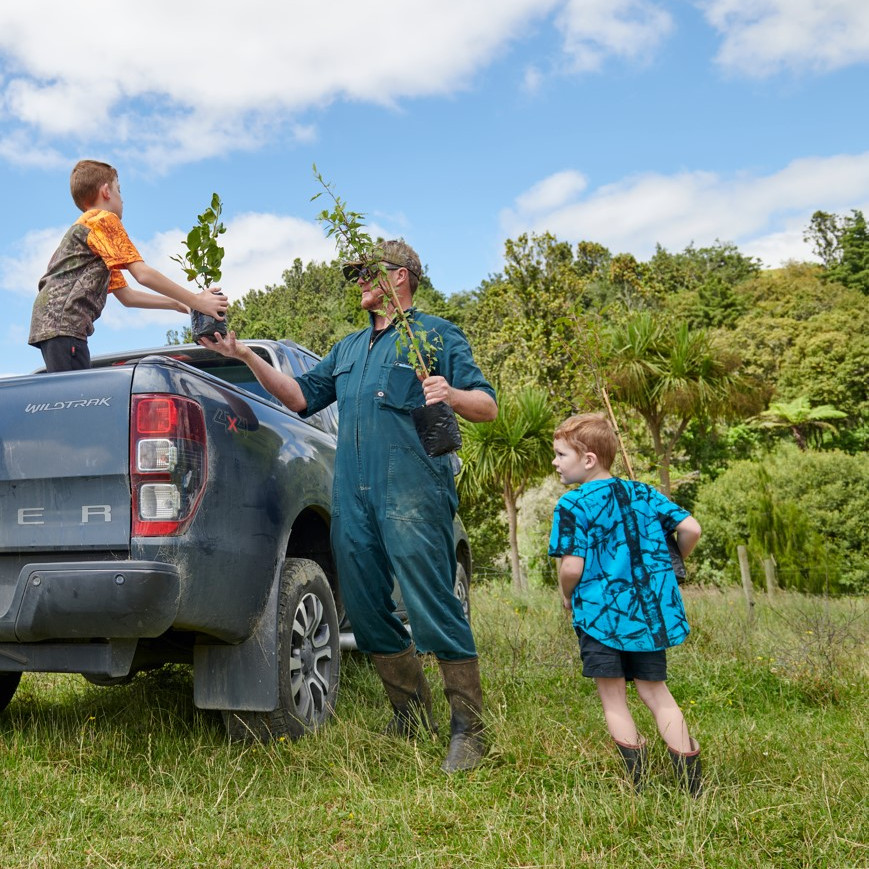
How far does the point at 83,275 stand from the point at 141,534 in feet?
4.50

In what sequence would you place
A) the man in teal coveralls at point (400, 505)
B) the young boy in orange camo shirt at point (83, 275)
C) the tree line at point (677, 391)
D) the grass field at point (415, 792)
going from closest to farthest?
the grass field at point (415, 792), the man in teal coveralls at point (400, 505), the young boy in orange camo shirt at point (83, 275), the tree line at point (677, 391)

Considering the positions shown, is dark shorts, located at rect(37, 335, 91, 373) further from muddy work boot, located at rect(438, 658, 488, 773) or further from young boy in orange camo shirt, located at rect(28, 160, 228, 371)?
muddy work boot, located at rect(438, 658, 488, 773)

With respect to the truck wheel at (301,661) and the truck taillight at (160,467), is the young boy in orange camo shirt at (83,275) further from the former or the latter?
the truck wheel at (301,661)

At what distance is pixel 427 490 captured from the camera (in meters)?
3.57

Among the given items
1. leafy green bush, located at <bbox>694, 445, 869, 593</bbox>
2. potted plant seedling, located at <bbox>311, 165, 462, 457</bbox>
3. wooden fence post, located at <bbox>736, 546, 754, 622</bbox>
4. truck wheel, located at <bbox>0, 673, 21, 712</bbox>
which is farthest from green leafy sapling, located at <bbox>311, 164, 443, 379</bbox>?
leafy green bush, located at <bbox>694, 445, 869, 593</bbox>

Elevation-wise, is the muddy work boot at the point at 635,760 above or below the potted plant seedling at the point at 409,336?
below

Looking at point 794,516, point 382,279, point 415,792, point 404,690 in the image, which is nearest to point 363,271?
point 382,279

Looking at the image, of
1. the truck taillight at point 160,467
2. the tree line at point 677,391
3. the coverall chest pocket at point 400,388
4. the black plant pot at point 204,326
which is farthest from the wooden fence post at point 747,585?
the truck taillight at point 160,467

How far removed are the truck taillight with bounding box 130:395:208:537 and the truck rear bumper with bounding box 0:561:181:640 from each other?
0.50 feet

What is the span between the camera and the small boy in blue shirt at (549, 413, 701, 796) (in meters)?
3.02

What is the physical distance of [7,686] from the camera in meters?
4.29

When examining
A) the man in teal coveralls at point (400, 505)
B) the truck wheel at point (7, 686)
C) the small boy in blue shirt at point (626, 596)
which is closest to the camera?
the small boy in blue shirt at point (626, 596)

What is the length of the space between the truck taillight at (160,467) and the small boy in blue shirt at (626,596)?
1.28m

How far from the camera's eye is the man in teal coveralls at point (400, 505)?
3533 mm
